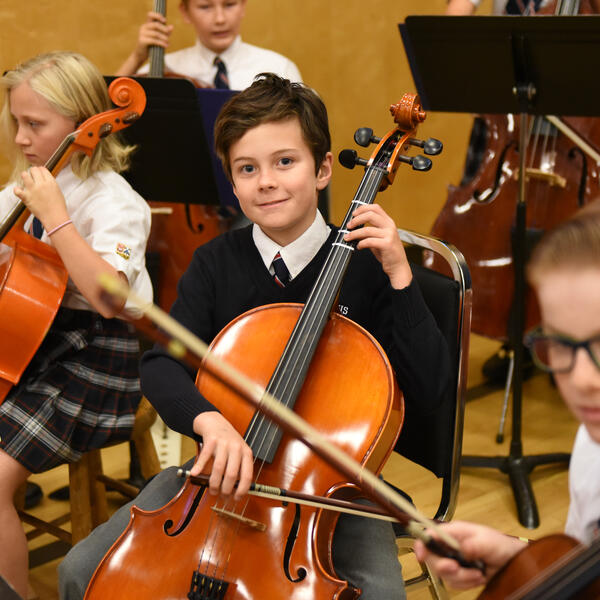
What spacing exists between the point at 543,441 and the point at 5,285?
5.61 ft

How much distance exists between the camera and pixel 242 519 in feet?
3.50

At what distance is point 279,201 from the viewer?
135cm

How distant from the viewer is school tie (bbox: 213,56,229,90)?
2706mm

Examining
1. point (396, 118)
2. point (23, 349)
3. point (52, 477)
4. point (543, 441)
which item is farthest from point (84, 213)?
point (543, 441)

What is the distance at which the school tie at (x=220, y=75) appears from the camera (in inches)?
107

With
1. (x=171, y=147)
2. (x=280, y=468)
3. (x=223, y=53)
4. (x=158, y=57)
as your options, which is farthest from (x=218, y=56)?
(x=280, y=468)

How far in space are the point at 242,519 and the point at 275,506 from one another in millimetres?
54

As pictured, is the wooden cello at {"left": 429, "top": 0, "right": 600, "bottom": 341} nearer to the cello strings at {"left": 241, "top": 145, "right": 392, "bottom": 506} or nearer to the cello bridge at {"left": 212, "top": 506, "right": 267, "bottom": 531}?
the cello strings at {"left": 241, "top": 145, "right": 392, "bottom": 506}

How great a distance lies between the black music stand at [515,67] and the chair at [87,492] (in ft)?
3.08

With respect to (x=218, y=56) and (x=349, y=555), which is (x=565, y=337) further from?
(x=218, y=56)

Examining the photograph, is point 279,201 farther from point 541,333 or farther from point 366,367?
point 541,333

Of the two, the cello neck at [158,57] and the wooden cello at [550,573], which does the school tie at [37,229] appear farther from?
the wooden cello at [550,573]

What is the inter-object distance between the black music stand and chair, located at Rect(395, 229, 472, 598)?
2.24 ft

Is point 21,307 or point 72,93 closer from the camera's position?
point 21,307
